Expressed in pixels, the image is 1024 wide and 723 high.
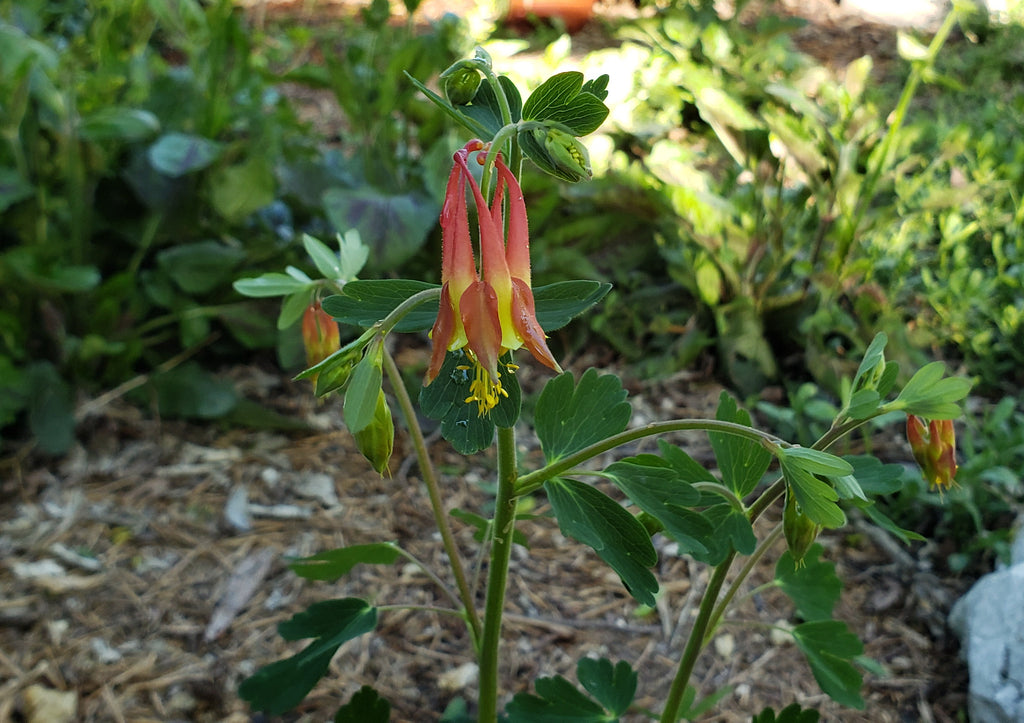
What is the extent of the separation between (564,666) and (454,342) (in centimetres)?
101

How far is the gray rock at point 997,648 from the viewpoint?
4.28 feet

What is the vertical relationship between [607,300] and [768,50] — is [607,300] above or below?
below

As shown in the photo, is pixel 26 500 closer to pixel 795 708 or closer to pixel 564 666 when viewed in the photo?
pixel 564 666

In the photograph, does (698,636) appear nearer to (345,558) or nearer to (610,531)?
(610,531)

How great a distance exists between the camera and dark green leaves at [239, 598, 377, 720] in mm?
973

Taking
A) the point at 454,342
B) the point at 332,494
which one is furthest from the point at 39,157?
the point at 454,342

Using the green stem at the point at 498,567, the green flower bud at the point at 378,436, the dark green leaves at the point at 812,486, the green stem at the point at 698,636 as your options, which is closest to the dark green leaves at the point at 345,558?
the green stem at the point at 498,567

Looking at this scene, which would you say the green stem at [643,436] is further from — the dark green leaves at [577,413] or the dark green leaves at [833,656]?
the dark green leaves at [833,656]

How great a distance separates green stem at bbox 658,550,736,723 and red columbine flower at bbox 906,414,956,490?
0.20 metres

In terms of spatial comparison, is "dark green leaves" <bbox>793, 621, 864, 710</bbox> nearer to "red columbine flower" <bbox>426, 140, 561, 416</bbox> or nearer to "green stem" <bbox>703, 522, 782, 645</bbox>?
"green stem" <bbox>703, 522, 782, 645</bbox>

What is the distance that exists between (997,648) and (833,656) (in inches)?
21.4

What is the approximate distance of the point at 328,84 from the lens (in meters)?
2.42

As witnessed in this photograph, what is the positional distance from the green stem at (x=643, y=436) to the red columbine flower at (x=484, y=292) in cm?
12

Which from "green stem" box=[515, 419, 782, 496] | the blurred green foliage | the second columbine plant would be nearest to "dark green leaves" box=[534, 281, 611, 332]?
the second columbine plant
